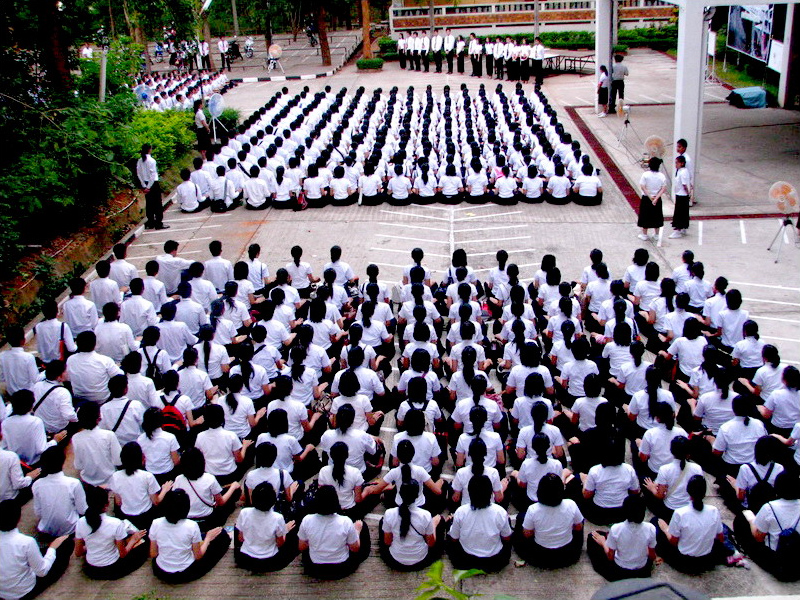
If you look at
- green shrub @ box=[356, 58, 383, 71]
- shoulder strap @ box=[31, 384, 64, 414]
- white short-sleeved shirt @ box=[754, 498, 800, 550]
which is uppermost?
green shrub @ box=[356, 58, 383, 71]

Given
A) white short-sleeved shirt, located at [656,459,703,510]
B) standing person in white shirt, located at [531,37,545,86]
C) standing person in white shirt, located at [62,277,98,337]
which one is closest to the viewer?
white short-sleeved shirt, located at [656,459,703,510]

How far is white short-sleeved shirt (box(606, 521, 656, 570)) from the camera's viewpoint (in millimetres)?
5469

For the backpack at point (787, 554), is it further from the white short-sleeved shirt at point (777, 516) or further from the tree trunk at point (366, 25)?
the tree trunk at point (366, 25)

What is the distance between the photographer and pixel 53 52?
48.7 ft

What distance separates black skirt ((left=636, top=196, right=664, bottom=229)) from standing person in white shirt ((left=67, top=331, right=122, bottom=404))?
324 inches

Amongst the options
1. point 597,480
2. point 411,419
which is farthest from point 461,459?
point 597,480

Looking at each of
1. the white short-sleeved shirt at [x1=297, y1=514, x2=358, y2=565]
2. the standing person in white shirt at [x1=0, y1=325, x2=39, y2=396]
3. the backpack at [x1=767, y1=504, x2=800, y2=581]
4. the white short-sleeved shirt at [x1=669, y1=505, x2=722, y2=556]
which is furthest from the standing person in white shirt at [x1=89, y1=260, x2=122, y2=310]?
the backpack at [x1=767, y1=504, x2=800, y2=581]

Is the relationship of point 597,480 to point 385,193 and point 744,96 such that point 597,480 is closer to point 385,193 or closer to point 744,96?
point 385,193

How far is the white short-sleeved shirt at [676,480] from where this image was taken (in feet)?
19.7

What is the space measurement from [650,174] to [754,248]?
191cm

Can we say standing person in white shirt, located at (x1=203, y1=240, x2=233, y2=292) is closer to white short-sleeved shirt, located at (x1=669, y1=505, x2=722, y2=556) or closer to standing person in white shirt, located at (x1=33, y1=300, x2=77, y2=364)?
standing person in white shirt, located at (x1=33, y1=300, x2=77, y2=364)

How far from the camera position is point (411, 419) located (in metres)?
6.30

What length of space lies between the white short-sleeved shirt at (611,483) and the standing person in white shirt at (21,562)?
163 inches

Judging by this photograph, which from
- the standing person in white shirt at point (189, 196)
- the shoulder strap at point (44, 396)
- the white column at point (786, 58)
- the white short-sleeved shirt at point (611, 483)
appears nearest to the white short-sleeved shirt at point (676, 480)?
the white short-sleeved shirt at point (611, 483)
